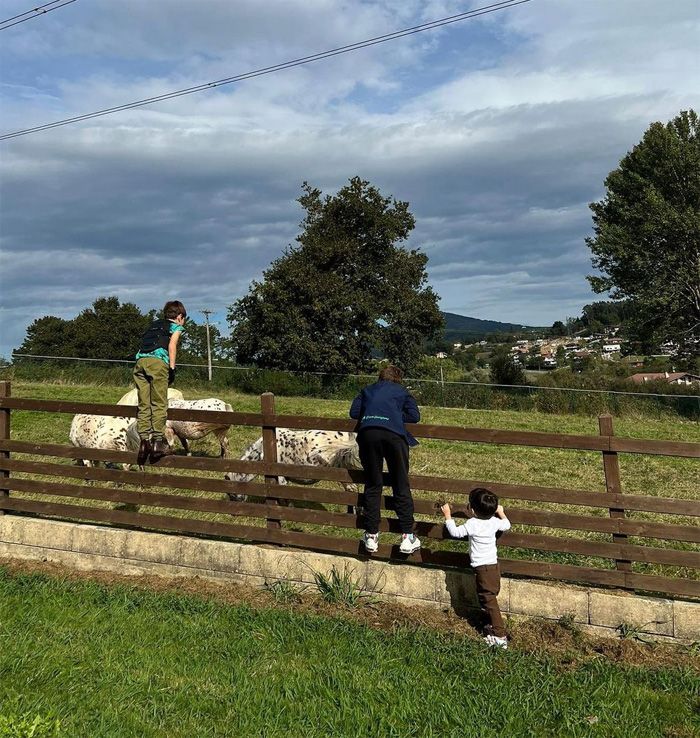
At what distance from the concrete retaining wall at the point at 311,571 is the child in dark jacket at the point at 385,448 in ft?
1.17

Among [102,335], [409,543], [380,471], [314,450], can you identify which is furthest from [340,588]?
[102,335]

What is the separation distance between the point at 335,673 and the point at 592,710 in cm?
162

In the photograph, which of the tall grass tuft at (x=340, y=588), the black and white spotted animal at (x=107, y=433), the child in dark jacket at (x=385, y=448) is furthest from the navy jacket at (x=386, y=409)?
the black and white spotted animal at (x=107, y=433)

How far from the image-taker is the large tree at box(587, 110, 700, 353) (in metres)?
31.3

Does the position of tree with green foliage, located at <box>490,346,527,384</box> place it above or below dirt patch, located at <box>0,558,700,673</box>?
above

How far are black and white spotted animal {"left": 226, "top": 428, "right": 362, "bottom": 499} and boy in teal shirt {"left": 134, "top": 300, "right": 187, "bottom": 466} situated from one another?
8.35ft

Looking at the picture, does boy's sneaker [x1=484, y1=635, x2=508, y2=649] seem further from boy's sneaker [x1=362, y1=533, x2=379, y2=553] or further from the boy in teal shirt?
the boy in teal shirt

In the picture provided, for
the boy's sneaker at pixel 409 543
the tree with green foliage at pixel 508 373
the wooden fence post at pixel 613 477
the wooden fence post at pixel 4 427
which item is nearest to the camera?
the wooden fence post at pixel 613 477

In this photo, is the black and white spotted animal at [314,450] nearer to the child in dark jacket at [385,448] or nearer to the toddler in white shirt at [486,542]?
the child in dark jacket at [385,448]

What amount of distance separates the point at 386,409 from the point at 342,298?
28384mm

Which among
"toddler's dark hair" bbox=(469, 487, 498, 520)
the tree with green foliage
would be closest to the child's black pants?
"toddler's dark hair" bbox=(469, 487, 498, 520)

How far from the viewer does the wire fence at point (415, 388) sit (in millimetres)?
21141

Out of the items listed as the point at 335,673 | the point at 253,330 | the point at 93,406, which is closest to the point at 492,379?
the point at 253,330

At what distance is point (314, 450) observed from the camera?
32.3ft
